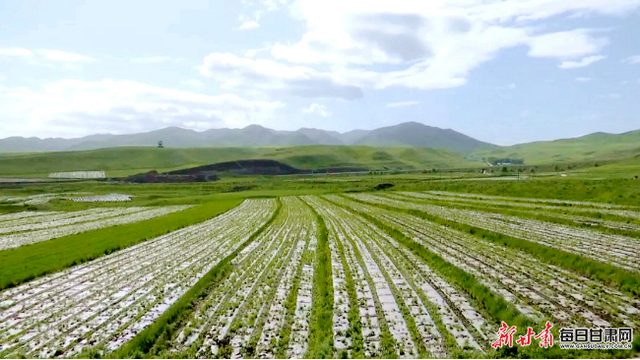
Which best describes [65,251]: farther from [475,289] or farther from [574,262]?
[574,262]

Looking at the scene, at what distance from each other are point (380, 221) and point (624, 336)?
945 inches

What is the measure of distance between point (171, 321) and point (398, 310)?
20.4 ft

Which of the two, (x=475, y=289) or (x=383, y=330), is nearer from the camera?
(x=383, y=330)

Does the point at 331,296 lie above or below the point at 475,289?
below

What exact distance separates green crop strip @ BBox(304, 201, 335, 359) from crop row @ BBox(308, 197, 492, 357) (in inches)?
8.6

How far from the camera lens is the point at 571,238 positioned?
22.3 meters

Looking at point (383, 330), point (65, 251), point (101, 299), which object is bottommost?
point (65, 251)

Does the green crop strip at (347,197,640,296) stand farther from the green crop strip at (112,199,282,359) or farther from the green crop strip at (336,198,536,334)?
the green crop strip at (112,199,282,359)

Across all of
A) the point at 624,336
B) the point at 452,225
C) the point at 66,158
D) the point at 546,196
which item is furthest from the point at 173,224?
the point at 66,158

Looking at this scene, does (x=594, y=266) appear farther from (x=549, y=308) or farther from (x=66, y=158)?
(x=66, y=158)

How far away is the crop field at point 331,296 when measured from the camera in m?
10.3

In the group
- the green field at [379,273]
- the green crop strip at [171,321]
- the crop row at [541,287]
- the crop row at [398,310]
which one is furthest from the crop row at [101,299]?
the crop row at [541,287]

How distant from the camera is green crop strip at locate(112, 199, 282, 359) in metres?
10.1

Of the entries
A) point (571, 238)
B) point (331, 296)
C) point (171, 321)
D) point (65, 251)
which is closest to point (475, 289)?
point (331, 296)
